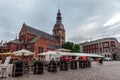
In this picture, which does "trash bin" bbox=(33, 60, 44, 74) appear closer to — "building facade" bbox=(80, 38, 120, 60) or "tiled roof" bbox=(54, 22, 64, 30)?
"tiled roof" bbox=(54, 22, 64, 30)

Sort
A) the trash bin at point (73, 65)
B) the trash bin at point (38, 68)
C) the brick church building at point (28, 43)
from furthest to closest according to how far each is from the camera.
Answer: the brick church building at point (28, 43)
the trash bin at point (73, 65)
the trash bin at point (38, 68)

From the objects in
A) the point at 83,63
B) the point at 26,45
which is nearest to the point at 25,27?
the point at 26,45

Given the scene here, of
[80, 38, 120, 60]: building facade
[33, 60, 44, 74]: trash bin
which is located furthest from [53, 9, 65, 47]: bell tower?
[33, 60, 44, 74]: trash bin

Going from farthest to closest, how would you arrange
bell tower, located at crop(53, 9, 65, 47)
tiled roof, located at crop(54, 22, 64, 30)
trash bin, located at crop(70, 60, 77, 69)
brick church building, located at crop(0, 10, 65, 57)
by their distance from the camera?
bell tower, located at crop(53, 9, 65, 47) < tiled roof, located at crop(54, 22, 64, 30) < brick church building, located at crop(0, 10, 65, 57) < trash bin, located at crop(70, 60, 77, 69)

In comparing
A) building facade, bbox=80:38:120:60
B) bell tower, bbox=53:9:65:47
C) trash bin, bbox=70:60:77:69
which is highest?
bell tower, bbox=53:9:65:47

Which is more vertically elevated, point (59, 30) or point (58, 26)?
point (58, 26)

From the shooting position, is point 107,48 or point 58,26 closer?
point 107,48

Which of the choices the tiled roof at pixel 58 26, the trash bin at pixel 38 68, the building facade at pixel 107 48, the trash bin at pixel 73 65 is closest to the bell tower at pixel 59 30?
the tiled roof at pixel 58 26

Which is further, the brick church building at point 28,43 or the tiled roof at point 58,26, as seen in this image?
the tiled roof at point 58,26

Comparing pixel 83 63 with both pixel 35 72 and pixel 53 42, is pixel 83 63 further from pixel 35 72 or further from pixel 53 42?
pixel 53 42

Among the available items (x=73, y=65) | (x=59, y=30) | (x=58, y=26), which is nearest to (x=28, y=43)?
(x=59, y=30)

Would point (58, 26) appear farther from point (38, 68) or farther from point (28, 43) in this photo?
point (38, 68)

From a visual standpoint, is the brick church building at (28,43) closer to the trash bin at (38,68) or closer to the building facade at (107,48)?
the building facade at (107,48)

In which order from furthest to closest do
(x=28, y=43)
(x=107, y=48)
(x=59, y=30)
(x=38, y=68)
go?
(x=59, y=30) < (x=107, y=48) < (x=28, y=43) < (x=38, y=68)
